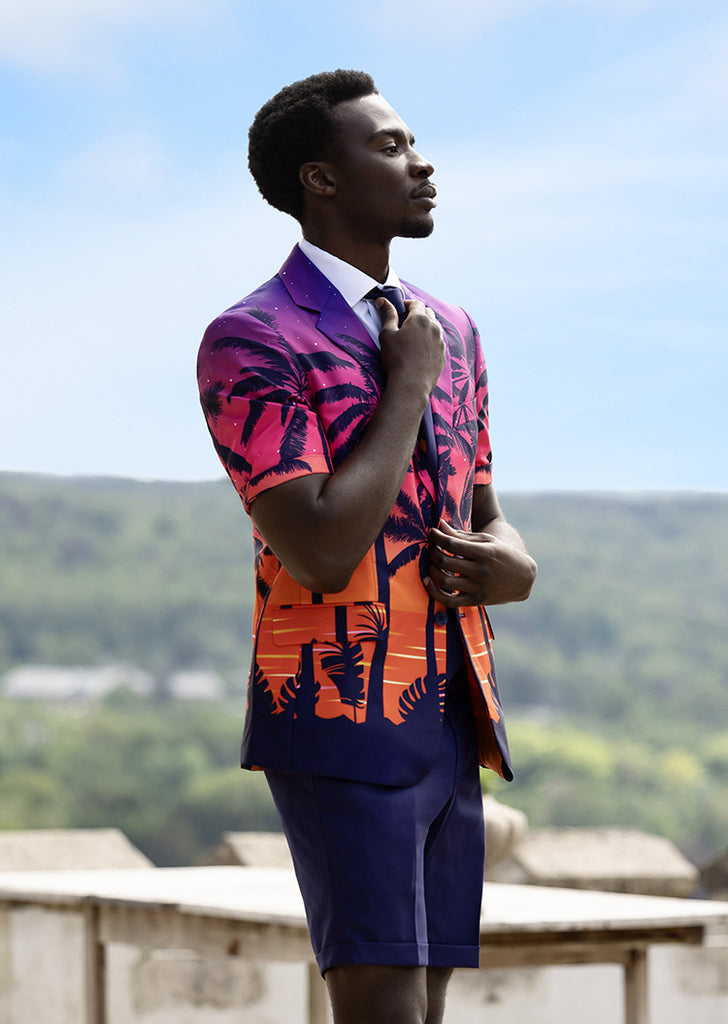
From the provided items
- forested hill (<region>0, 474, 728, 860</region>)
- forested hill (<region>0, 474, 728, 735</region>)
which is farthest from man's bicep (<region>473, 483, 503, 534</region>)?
forested hill (<region>0, 474, 728, 860</region>)

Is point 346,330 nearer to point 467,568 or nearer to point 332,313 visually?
point 332,313

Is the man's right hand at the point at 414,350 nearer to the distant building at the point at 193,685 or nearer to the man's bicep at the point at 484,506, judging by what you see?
the man's bicep at the point at 484,506

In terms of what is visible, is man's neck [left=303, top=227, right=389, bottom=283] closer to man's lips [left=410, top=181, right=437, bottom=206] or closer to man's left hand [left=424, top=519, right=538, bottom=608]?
man's lips [left=410, top=181, right=437, bottom=206]

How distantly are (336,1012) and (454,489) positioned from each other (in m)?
0.52

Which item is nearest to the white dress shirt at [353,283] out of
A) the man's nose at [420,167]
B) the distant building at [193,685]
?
the man's nose at [420,167]

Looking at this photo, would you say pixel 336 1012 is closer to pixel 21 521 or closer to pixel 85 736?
pixel 21 521

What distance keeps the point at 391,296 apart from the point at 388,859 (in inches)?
23.0

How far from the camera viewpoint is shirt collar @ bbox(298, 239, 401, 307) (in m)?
1.59

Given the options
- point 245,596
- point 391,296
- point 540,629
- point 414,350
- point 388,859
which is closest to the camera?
point 388,859

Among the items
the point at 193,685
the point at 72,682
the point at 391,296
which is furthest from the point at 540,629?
the point at 391,296

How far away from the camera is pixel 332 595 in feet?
4.71

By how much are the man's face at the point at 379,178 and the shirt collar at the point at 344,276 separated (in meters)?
0.04

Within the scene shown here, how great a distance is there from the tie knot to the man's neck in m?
0.03

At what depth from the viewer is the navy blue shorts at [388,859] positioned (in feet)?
4.57
